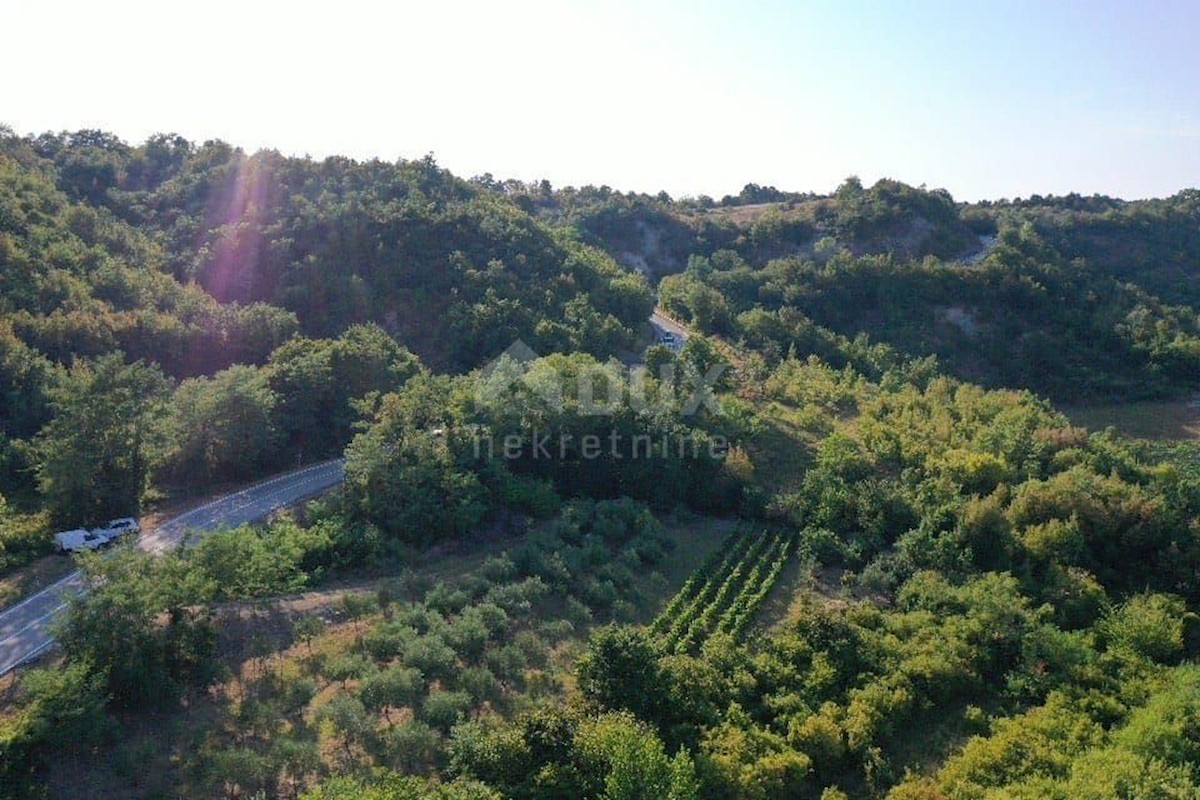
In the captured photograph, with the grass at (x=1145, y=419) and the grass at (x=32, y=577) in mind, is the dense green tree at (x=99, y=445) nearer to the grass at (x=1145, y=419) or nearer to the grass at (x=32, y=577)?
the grass at (x=32, y=577)

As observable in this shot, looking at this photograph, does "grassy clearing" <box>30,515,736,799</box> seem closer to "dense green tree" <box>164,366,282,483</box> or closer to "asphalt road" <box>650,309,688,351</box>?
"dense green tree" <box>164,366,282,483</box>

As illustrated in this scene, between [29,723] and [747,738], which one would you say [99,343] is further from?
[747,738]

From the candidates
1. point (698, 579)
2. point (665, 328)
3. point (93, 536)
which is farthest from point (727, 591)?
point (665, 328)

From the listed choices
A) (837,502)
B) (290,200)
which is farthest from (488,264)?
(837,502)

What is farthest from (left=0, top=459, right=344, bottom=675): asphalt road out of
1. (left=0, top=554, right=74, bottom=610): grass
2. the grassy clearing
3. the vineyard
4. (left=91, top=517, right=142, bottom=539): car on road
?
the vineyard

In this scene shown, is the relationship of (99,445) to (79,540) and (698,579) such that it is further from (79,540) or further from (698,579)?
(698,579)

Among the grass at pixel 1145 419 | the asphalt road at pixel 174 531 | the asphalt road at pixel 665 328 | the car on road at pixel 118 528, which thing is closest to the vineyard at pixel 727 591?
the asphalt road at pixel 174 531
